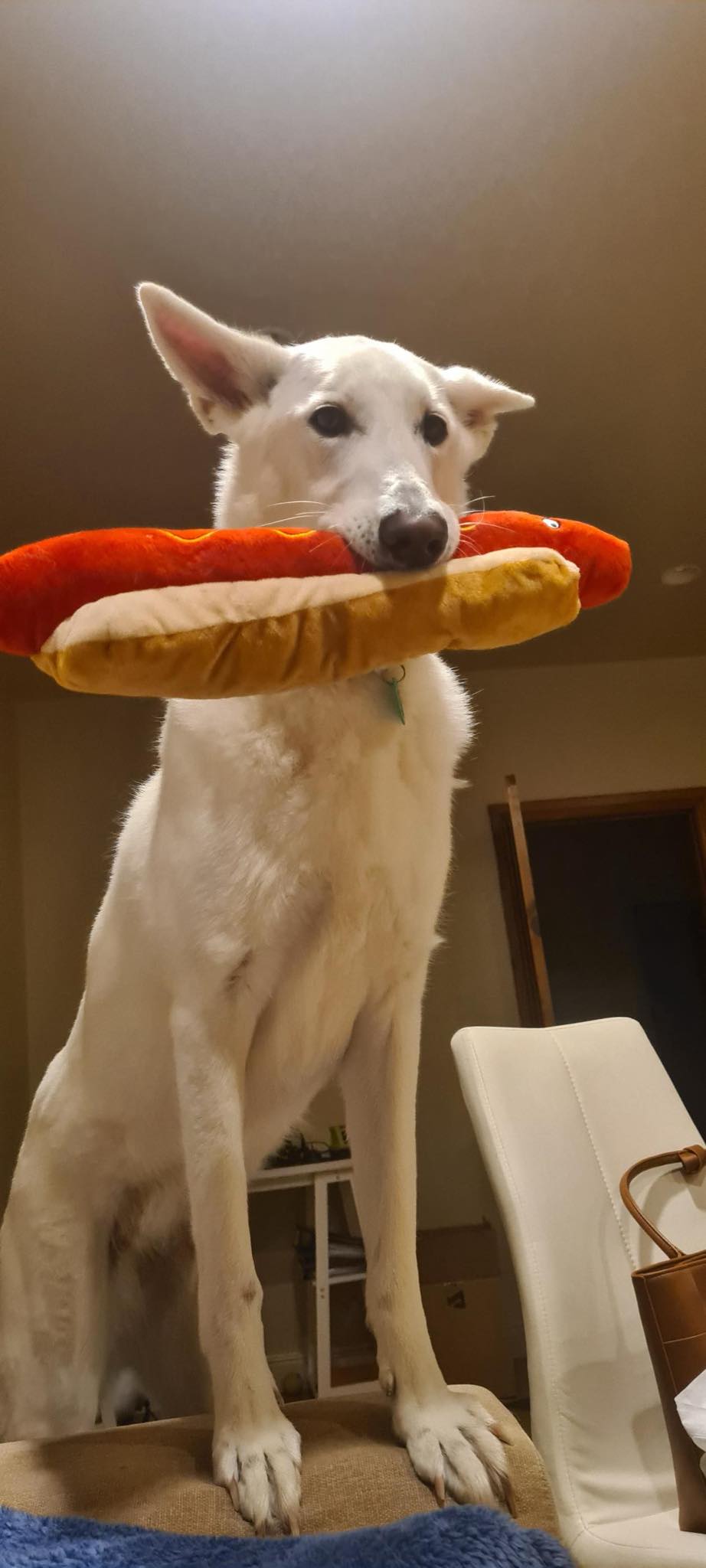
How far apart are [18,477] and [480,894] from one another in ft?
8.10

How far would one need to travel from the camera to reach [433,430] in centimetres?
113

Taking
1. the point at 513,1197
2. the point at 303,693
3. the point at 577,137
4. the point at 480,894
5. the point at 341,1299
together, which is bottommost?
the point at 341,1299

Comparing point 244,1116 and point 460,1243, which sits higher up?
point 244,1116

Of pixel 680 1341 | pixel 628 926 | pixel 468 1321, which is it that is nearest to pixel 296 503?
pixel 680 1341

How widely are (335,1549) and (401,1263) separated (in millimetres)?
282

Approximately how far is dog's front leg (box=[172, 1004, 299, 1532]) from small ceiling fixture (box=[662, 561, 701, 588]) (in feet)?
10.1

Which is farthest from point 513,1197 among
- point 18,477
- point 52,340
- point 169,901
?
point 18,477

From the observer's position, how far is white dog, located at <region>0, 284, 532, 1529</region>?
94cm

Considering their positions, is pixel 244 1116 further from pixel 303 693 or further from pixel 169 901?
pixel 303 693

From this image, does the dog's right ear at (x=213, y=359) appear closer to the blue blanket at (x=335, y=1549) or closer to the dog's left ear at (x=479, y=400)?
the dog's left ear at (x=479, y=400)

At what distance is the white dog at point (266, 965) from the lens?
938mm

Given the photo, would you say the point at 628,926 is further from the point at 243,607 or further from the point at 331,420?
the point at 243,607

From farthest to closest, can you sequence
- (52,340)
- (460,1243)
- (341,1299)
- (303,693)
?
(460,1243) → (341,1299) → (52,340) → (303,693)

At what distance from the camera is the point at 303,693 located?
102 centimetres
